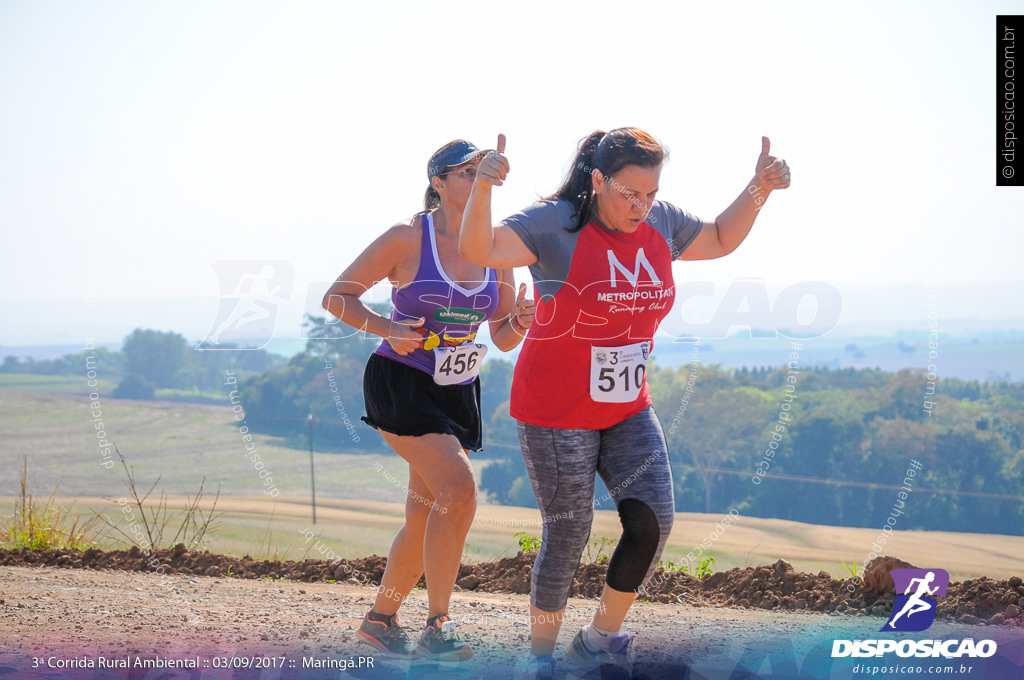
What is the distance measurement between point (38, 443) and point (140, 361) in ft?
11.5

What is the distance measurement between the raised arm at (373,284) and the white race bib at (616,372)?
0.72 m

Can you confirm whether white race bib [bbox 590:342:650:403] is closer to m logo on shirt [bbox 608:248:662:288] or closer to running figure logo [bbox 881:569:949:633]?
m logo on shirt [bbox 608:248:662:288]

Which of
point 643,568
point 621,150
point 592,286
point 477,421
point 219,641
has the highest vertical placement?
point 621,150

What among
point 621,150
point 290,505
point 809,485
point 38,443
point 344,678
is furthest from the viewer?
point 38,443

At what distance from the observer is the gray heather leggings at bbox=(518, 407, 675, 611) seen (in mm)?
2736

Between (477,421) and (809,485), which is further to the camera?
(809,485)

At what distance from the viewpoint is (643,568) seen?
2773mm

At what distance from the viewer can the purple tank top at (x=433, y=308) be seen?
3.13m

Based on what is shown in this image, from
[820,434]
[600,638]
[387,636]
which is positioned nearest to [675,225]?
[600,638]

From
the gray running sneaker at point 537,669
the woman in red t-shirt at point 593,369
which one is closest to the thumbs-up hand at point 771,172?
the woman in red t-shirt at point 593,369

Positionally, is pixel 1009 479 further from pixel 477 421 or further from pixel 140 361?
pixel 140 361

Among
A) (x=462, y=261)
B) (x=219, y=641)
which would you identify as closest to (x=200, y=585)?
(x=219, y=641)

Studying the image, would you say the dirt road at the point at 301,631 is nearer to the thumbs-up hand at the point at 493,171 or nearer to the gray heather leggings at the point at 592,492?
the gray heather leggings at the point at 592,492

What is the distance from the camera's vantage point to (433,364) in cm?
315
